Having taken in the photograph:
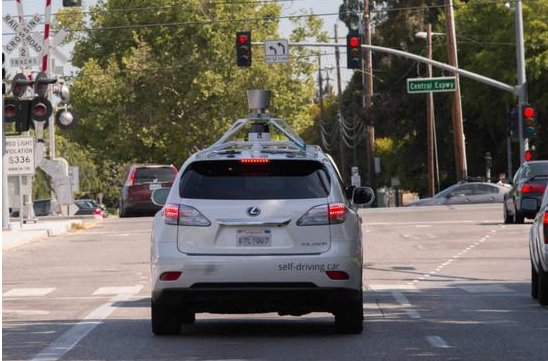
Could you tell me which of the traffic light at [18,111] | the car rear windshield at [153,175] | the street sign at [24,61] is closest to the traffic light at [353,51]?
the street sign at [24,61]

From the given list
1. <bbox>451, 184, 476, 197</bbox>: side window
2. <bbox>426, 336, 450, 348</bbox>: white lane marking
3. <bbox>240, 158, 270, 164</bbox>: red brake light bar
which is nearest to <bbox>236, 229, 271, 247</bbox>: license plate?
<bbox>240, 158, 270, 164</bbox>: red brake light bar

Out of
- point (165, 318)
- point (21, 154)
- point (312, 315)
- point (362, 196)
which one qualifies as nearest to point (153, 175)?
point (21, 154)

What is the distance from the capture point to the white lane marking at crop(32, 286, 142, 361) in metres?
13.3

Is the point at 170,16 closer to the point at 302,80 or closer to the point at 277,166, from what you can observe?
the point at 302,80

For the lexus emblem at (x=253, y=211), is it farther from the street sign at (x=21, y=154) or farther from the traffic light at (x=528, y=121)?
the traffic light at (x=528, y=121)

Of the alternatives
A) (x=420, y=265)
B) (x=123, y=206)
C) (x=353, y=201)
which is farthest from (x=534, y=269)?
(x=123, y=206)

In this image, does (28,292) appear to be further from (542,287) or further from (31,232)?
(31,232)

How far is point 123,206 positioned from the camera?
2055 inches

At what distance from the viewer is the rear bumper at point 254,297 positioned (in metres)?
14.0

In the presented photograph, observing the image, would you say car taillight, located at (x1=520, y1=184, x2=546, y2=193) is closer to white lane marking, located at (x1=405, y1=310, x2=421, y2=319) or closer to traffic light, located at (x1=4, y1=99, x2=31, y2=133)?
traffic light, located at (x1=4, y1=99, x2=31, y2=133)

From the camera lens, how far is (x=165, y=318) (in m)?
14.7

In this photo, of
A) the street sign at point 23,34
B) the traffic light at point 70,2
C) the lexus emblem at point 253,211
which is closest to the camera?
the lexus emblem at point 253,211

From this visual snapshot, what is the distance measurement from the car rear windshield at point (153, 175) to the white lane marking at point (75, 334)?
30825 mm

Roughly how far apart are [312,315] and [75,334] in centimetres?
316
